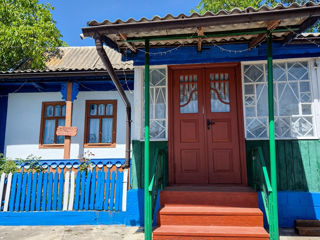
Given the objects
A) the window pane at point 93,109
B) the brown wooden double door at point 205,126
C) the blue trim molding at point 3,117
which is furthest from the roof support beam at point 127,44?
the blue trim molding at point 3,117

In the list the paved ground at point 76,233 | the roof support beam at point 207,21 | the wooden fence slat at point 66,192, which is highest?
the roof support beam at point 207,21

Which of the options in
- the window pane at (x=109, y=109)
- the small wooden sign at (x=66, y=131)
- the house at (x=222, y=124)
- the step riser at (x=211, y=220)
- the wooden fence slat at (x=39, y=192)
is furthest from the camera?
the window pane at (x=109, y=109)

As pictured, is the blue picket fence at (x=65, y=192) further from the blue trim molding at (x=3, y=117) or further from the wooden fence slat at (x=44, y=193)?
the blue trim molding at (x=3, y=117)

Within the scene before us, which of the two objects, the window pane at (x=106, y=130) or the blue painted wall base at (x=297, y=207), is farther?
the window pane at (x=106, y=130)

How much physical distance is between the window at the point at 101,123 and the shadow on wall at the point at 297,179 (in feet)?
19.0

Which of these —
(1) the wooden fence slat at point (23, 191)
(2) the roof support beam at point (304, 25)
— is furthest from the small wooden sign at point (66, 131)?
(2) the roof support beam at point (304, 25)

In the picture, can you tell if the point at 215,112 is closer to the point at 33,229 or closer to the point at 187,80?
the point at 187,80

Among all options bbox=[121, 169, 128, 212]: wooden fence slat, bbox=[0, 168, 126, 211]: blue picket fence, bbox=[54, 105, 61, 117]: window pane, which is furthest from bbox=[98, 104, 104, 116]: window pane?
bbox=[121, 169, 128, 212]: wooden fence slat

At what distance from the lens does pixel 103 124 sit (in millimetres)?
9664

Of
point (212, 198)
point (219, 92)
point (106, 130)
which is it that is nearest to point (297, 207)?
point (212, 198)

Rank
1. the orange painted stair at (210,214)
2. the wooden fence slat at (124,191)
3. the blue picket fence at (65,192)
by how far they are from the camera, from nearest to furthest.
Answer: the orange painted stair at (210,214) → the wooden fence slat at (124,191) → the blue picket fence at (65,192)

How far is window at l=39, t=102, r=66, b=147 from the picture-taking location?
384 inches

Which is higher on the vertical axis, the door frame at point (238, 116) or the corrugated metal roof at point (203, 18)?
the corrugated metal roof at point (203, 18)

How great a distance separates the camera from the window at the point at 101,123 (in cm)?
960
